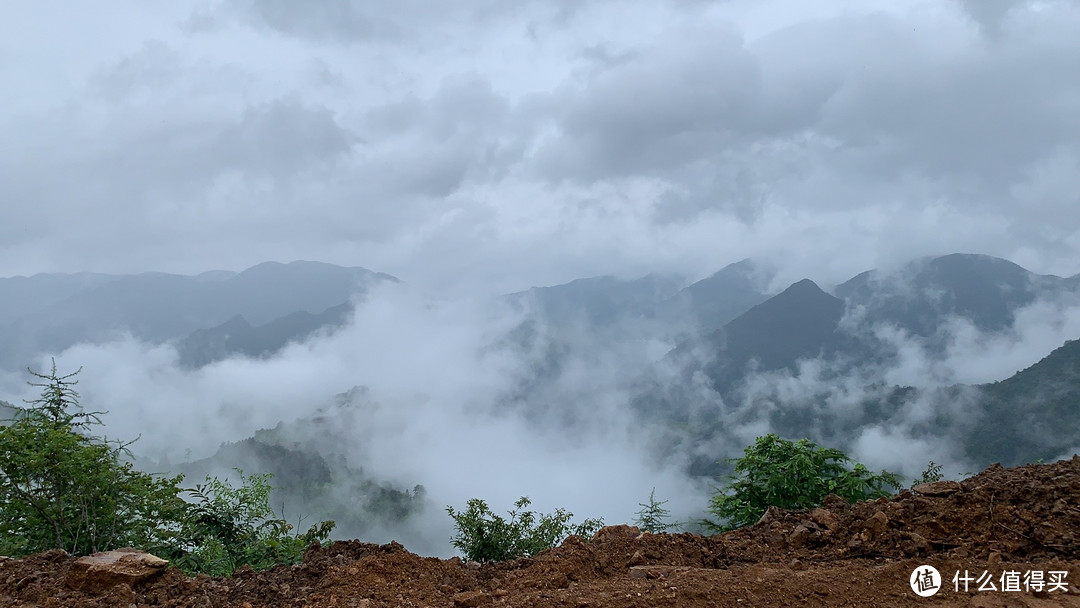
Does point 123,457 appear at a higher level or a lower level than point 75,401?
lower

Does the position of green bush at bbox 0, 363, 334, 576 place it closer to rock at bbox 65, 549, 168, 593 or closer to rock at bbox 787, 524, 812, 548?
rock at bbox 65, 549, 168, 593

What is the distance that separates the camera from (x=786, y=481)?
14930 millimetres

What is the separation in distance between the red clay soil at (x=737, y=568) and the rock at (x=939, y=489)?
30mm

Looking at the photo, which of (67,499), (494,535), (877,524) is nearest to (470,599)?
(877,524)

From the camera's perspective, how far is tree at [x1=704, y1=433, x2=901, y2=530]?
1461cm

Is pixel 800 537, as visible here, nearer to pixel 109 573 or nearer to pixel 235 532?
pixel 109 573

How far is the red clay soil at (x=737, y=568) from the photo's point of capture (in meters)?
6.79

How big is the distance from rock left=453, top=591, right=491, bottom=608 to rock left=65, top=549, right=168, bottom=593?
414cm

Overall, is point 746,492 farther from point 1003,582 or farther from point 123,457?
point 123,457

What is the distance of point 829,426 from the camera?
152 m

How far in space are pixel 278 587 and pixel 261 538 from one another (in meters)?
8.33

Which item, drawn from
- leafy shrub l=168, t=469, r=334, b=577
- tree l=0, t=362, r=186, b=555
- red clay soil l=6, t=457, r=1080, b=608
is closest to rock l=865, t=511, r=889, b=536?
red clay soil l=6, t=457, r=1080, b=608

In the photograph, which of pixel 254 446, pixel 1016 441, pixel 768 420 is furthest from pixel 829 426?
pixel 254 446

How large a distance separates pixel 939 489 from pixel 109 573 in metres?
11.7
